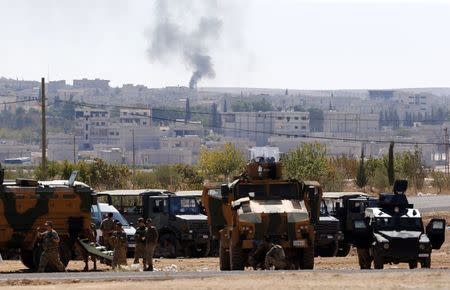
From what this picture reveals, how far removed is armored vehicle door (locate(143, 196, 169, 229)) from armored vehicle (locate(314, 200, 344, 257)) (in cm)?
453

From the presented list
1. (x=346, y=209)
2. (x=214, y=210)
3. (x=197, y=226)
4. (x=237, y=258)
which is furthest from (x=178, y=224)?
(x=237, y=258)

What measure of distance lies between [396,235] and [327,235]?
31.2 ft

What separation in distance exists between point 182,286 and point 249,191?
822 cm

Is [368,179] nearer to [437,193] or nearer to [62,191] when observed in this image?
[437,193]

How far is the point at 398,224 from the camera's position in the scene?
37.6 metres

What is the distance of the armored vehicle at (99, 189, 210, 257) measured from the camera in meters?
47.2

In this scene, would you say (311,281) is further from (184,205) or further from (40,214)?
(184,205)

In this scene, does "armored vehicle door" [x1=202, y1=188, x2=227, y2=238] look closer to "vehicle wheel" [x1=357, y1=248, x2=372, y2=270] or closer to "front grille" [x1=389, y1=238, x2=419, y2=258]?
"vehicle wheel" [x1=357, y1=248, x2=372, y2=270]

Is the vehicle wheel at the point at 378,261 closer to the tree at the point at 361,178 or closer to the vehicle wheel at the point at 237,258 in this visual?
the vehicle wheel at the point at 237,258

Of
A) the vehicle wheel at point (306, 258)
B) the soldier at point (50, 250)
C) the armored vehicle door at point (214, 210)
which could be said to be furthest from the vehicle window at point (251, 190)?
the soldier at point (50, 250)

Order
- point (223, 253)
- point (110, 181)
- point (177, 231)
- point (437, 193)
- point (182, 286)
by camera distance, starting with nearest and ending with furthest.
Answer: point (182, 286) < point (223, 253) < point (177, 231) < point (110, 181) < point (437, 193)

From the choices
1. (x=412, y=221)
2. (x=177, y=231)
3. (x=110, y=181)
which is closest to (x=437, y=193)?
(x=110, y=181)

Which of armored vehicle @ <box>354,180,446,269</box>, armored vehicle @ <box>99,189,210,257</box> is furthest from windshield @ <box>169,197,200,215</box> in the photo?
armored vehicle @ <box>354,180,446,269</box>

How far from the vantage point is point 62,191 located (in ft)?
129
